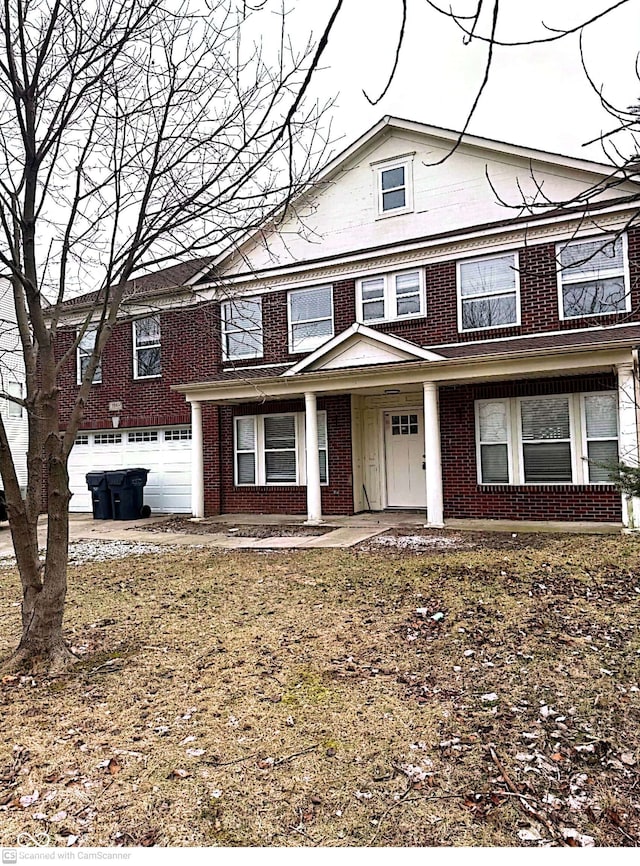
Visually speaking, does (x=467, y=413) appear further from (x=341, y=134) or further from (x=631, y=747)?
(x=631, y=747)

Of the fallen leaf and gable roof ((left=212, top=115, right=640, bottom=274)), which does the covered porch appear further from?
the fallen leaf

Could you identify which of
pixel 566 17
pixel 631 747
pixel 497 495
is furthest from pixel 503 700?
pixel 497 495

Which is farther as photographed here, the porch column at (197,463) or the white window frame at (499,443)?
the porch column at (197,463)

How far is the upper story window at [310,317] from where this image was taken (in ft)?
44.4

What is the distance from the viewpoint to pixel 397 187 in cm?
1311

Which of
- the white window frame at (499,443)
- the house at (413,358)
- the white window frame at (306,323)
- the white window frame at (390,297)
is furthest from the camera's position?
the white window frame at (306,323)

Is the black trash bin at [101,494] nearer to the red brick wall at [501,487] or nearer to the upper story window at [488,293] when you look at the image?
the red brick wall at [501,487]

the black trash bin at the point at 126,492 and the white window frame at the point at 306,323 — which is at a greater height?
the white window frame at the point at 306,323

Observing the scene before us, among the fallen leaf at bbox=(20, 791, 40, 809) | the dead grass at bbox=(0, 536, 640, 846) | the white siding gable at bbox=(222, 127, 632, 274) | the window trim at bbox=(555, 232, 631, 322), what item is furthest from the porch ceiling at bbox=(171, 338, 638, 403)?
the fallen leaf at bbox=(20, 791, 40, 809)

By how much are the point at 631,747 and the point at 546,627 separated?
206cm

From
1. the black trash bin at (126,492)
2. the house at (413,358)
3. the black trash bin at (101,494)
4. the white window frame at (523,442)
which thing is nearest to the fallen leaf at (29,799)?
the house at (413,358)

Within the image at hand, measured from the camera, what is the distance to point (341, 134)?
16.8ft

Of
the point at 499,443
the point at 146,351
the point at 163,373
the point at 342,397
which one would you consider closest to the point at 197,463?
the point at 163,373

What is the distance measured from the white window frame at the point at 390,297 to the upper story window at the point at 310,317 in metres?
0.71
